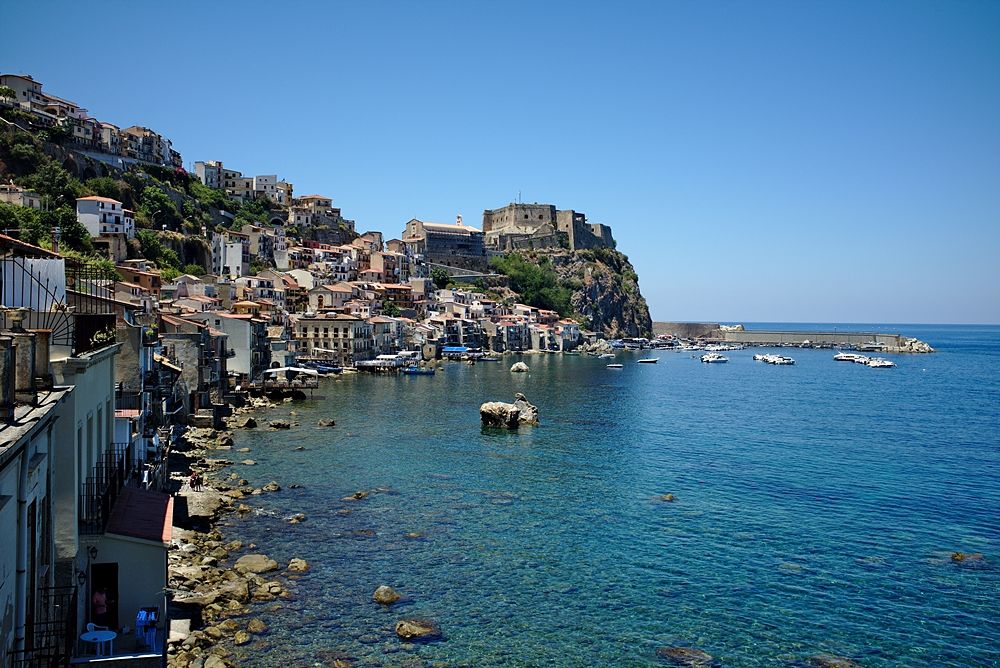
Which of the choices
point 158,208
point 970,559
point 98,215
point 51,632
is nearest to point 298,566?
point 51,632

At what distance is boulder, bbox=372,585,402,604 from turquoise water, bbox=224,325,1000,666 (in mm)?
356

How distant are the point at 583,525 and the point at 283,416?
96.7 ft

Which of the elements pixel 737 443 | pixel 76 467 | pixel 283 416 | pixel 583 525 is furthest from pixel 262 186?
pixel 76 467

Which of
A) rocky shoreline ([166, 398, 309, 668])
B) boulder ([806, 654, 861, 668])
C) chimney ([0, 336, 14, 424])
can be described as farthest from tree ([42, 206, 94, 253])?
boulder ([806, 654, 861, 668])

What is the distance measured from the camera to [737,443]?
4584 cm

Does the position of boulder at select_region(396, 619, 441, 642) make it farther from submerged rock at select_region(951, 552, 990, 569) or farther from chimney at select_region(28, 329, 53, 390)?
submerged rock at select_region(951, 552, 990, 569)

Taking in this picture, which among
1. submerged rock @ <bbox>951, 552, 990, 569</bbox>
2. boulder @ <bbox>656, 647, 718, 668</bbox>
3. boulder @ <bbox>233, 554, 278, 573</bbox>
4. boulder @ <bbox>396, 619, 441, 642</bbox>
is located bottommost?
boulder @ <bbox>656, 647, 718, 668</bbox>

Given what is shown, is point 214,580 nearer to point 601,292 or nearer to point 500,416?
point 500,416

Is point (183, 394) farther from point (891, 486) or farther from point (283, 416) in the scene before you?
point (891, 486)

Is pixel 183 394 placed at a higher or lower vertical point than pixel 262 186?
lower

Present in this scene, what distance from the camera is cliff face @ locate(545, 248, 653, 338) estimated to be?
557ft

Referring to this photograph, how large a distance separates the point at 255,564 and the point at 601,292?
15565 centimetres

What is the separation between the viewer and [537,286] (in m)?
162

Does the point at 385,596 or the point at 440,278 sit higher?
the point at 440,278
